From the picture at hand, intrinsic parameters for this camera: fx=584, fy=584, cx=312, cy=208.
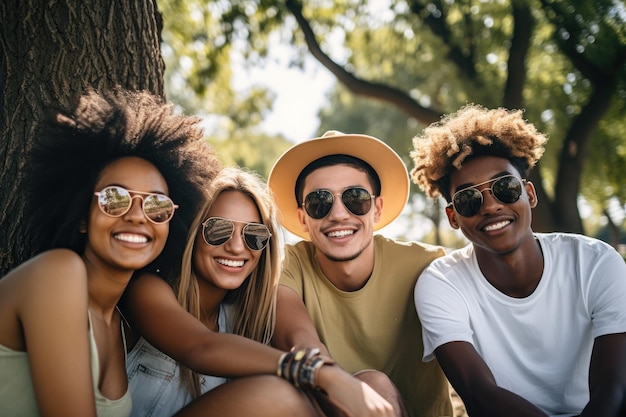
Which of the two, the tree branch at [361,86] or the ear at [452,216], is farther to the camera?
the tree branch at [361,86]

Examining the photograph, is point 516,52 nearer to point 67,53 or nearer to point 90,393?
point 67,53

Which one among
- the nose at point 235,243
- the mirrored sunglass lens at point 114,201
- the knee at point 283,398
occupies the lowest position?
the knee at point 283,398

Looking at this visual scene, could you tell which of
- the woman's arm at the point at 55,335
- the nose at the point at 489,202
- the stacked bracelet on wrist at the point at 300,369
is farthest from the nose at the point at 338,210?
the woman's arm at the point at 55,335

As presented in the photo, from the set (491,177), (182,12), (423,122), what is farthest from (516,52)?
(491,177)

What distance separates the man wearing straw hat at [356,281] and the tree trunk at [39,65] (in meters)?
1.40

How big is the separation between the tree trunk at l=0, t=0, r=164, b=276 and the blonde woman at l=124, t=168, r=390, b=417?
1.04 meters

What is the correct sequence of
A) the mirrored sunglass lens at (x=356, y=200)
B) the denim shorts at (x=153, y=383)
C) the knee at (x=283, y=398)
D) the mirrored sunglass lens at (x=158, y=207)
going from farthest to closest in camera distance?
the mirrored sunglass lens at (x=356, y=200) < the denim shorts at (x=153, y=383) < the mirrored sunglass lens at (x=158, y=207) < the knee at (x=283, y=398)

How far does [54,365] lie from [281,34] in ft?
37.5

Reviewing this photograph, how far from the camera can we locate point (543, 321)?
139 inches

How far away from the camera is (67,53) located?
3.67m

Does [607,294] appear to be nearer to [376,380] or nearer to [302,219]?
[376,380]

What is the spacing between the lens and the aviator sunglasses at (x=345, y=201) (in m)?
3.96

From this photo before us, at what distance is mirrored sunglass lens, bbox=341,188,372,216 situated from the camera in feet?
13.0

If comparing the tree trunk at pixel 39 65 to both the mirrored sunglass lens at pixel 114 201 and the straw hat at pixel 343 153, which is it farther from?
the straw hat at pixel 343 153
